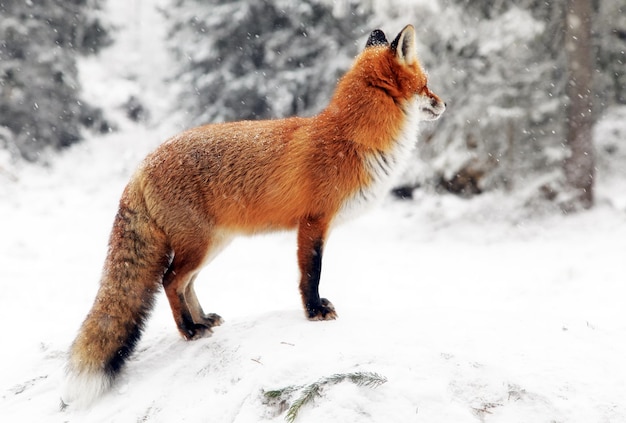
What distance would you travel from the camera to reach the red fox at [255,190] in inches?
152

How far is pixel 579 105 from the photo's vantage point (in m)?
10.0

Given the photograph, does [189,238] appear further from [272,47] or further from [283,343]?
[272,47]

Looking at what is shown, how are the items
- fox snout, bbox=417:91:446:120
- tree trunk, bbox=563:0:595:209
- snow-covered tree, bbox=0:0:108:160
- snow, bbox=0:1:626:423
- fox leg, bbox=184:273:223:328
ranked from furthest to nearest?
snow-covered tree, bbox=0:0:108:160, tree trunk, bbox=563:0:595:209, fox leg, bbox=184:273:223:328, fox snout, bbox=417:91:446:120, snow, bbox=0:1:626:423

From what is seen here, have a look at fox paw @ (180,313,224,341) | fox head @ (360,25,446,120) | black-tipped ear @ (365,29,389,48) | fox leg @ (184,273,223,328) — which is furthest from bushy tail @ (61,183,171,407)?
black-tipped ear @ (365,29,389,48)

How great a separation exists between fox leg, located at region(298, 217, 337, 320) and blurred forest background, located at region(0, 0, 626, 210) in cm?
691

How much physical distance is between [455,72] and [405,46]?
7035 mm

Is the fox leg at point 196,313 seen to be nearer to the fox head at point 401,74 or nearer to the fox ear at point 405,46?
the fox head at point 401,74

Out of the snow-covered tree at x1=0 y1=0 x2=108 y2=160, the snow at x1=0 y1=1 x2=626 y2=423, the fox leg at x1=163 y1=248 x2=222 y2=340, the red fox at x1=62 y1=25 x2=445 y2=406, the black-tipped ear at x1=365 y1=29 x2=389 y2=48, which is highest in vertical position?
the snow-covered tree at x1=0 y1=0 x2=108 y2=160

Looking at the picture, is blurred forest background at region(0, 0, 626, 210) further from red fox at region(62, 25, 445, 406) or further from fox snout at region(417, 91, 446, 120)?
red fox at region(62, 25, 445, 406)

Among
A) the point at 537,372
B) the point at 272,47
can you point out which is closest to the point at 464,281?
the point at 537,372

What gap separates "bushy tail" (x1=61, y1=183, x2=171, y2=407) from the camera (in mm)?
3689

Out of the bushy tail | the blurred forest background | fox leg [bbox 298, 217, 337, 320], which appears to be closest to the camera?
the bushy tail

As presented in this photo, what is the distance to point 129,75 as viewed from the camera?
27.3m

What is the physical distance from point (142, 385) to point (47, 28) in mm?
15957
